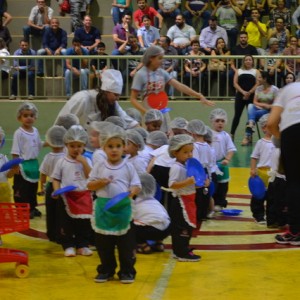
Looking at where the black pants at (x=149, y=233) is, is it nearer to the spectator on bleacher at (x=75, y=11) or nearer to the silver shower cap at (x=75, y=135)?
the silver shower cap at (x=75, y=135)

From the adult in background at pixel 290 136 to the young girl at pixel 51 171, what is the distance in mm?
2153

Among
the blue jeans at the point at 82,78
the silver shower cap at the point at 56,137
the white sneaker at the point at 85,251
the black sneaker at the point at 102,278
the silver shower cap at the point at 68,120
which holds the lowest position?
the white sneaker at the point at 85,251

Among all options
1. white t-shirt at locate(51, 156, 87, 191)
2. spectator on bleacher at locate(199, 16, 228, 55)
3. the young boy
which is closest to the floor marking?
white t-shirt at locate(51, 156, 87, 191)

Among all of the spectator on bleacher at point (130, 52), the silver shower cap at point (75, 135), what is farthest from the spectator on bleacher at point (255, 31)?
the silver shower cap at point (75, 135)

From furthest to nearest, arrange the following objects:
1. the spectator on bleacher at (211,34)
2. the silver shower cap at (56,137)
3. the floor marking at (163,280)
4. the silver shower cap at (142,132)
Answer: the spectator on bleacher at (211,34), the silver shower cap at (142,132), the silver shower cap at (56,137), the floor marking at (163,280)

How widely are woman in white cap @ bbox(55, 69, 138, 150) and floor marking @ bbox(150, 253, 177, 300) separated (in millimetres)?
1851

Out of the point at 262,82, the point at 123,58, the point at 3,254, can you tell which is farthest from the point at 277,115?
the point at 123,58

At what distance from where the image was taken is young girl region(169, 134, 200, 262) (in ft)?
28.1

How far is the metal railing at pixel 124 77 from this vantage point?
19.2m

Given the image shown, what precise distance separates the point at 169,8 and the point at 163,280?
14.9 m

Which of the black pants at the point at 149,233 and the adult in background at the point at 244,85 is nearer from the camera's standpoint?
the black pants at the point at 149,233

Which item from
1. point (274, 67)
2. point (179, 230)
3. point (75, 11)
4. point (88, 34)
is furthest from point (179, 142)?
point (75, 11)

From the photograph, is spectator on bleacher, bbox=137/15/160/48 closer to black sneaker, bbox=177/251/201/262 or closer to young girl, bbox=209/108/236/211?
young girl, bbox=209/108/236/211

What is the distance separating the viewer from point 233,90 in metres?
19.5
